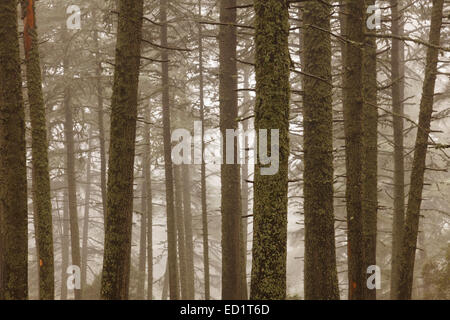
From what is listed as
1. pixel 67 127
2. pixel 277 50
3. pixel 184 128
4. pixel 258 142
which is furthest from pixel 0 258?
pixel 184 128

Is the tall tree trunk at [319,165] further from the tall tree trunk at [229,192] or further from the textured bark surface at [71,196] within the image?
the textured bark surface at [71,196]

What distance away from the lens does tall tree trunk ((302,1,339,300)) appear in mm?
8422

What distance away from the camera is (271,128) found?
561cm

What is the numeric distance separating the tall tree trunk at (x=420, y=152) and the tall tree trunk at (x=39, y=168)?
805cm

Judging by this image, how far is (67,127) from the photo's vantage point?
17672mm

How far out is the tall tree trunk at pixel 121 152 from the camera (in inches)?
297

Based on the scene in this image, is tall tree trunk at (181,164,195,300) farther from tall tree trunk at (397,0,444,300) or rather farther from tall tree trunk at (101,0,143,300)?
tall tree trunk at (101,0,143,300)

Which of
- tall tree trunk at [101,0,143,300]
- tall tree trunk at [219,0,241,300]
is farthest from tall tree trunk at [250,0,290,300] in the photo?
tall tree trunk at [219,0,241,300]

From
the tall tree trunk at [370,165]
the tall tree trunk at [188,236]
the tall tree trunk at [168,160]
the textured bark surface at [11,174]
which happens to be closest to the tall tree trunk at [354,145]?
the tall tree trunk at [370,165]

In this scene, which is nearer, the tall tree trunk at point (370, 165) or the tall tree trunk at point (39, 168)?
the tall tree trunk at point (39, 168)

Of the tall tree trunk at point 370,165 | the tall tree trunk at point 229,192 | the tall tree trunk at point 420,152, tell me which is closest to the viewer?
the tall tree trunk at point 420,152
